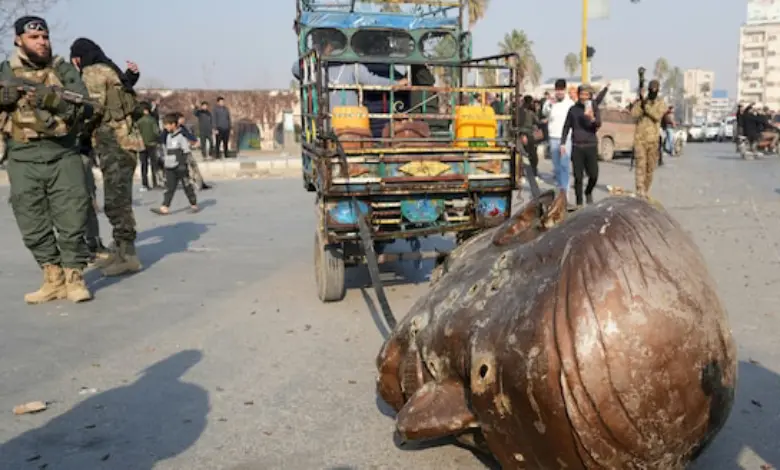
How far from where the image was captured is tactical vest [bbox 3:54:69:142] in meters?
5.67

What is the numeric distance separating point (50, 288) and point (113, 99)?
87.1 inches

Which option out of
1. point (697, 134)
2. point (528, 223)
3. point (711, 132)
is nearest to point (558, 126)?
point (528, 223)

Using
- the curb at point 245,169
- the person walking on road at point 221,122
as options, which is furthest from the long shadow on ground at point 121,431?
the person walking on road at point 221,122

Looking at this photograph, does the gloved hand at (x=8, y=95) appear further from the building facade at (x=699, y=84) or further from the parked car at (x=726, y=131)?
the building facade at (x=699, y=84)

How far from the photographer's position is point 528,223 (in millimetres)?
3199

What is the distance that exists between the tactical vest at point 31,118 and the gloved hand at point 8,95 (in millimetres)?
126

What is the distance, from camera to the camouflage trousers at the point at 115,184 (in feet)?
23.7

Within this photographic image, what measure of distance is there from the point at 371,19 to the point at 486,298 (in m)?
5.80

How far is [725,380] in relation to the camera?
253 cm

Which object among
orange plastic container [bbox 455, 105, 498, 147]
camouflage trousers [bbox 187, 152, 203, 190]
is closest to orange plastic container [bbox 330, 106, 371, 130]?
orange plastic container [bbox 455, 105, 498, 147]

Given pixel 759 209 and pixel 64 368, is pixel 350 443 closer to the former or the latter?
pixel 64 368

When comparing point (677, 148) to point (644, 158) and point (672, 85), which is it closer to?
point (644, 158)

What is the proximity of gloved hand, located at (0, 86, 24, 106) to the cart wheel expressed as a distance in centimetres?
268

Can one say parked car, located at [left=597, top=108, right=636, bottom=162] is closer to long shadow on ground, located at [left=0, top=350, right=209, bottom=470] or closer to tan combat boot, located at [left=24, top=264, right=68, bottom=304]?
tan combat boot, located at [left=24, top=264, right=68, bottom=304]
